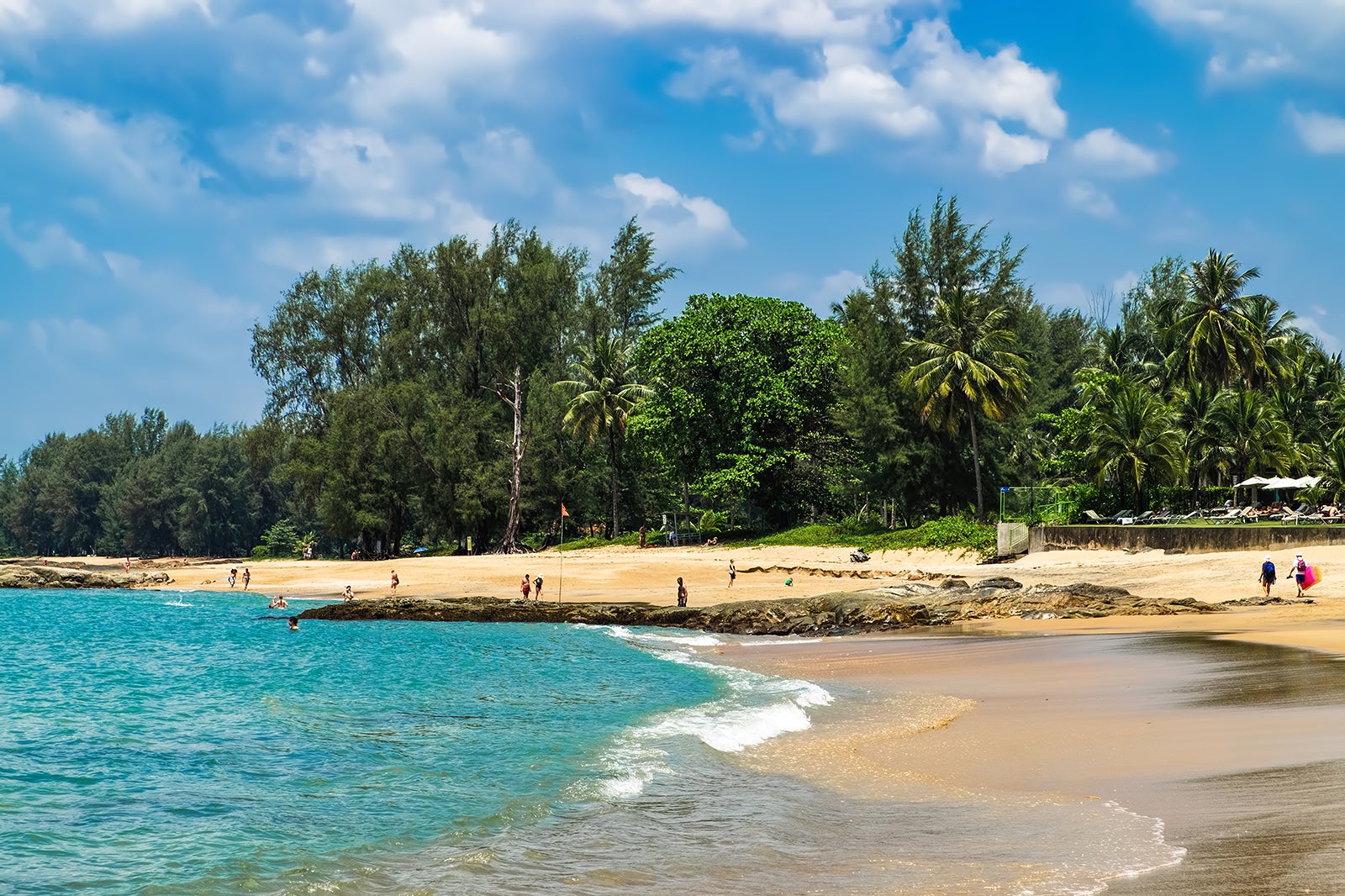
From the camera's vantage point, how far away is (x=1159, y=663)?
62.3ft

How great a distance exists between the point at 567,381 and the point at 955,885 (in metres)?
58.6

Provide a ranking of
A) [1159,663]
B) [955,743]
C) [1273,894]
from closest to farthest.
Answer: [1273,894], [955,743], [1159,663]

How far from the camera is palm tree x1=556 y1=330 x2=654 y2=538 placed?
2542 inches

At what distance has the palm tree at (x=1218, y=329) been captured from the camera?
196ft

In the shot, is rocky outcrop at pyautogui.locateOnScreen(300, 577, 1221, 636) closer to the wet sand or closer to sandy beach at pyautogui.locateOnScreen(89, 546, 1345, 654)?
sandy beach at pyautogui.locateOnScreen(89, 546, 1345, 654)

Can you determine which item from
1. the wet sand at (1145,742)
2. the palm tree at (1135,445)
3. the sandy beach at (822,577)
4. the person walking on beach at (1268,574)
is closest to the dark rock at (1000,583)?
the sandy beach at (822,577)

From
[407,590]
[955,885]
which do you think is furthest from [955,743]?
[407,590]

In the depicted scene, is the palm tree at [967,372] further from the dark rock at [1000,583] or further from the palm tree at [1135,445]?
the dark rock at [1000,583]

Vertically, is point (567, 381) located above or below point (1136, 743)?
above

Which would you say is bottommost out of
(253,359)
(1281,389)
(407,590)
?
(407,590)

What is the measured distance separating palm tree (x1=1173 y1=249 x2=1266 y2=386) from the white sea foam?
48.1 meters

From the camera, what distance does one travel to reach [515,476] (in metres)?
66.5

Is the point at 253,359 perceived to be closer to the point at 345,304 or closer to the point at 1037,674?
the point at 345,304

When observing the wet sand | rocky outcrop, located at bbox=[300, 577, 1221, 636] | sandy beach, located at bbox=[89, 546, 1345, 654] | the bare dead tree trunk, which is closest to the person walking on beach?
sandy beach, located at bbox=[89, 546, 1345, 654]
